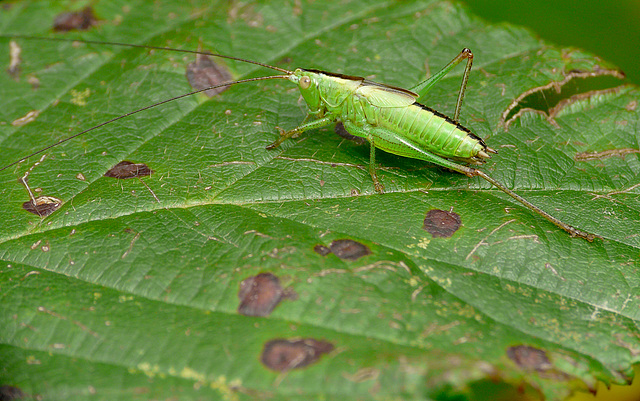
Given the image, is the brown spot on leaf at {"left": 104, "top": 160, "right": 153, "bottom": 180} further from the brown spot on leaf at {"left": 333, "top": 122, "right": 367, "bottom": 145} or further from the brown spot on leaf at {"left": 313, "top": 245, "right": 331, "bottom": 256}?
the brown spot on leaf at {"left": 333, "top": 122, "right": 367, "bottom": 145}

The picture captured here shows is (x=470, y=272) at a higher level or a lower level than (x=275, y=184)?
lower

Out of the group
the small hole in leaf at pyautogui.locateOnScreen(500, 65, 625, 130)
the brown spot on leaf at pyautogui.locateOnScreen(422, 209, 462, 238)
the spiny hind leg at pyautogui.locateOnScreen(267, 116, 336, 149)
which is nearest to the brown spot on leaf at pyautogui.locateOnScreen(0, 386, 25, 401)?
the spiny hind leg at pyautogui.locateOnScreen(267, 116, 336, 149)

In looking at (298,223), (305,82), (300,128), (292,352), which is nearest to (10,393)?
(292,352)

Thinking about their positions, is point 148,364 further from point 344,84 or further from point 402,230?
point 344,84

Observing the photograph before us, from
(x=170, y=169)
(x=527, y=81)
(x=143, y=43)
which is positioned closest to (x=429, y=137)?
(x=527, y=81)

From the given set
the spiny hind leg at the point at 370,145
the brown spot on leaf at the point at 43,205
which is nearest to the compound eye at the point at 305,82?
the spiny hind leg at the point at 370,145

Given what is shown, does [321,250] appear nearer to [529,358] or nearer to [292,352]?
[292,352]
